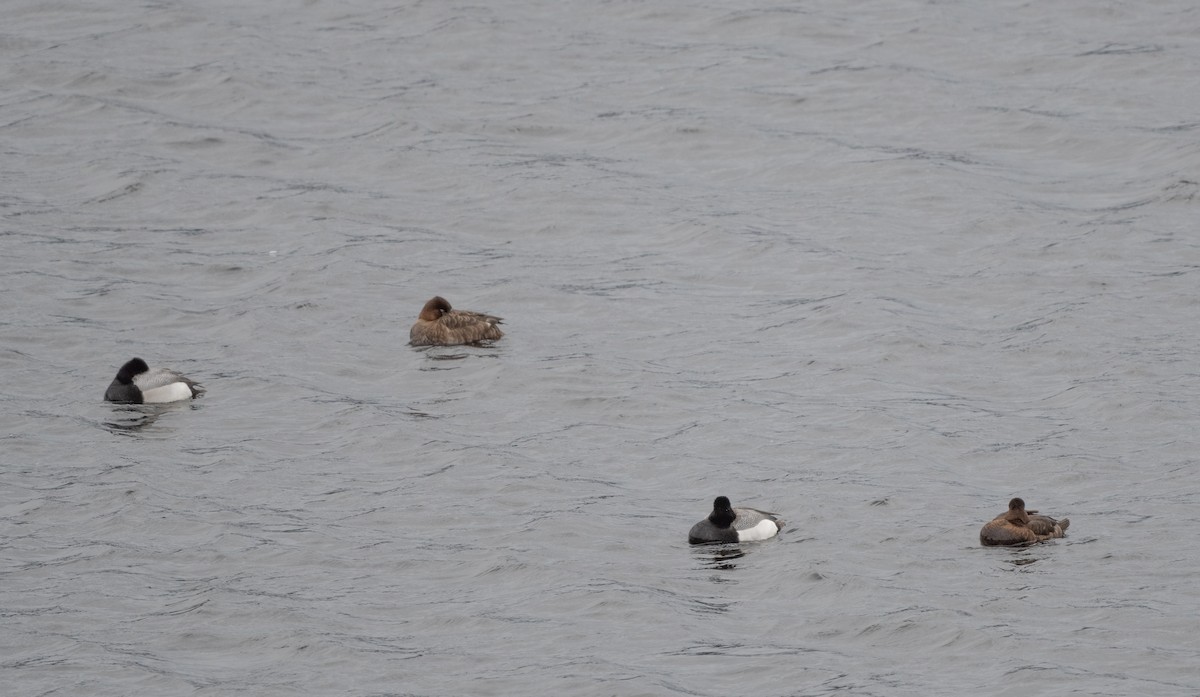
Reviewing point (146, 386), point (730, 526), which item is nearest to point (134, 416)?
point (146, 386)

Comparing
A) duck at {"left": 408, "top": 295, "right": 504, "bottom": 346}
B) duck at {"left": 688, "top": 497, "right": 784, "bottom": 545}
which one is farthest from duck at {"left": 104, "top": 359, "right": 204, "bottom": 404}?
duck at {"left": 688, "top": 497, "right": 784, "bottom": 545}

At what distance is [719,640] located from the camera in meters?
15.0

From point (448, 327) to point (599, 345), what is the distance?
2051 mm

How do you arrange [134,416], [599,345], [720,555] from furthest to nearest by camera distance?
[599,345] → [134,416] → [720,555]

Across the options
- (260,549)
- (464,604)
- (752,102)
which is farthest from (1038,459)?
(752,102)

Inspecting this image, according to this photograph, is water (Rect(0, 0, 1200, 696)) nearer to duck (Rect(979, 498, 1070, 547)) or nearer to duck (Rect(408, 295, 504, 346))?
duck (Rect(979, 498, 1070, 547))

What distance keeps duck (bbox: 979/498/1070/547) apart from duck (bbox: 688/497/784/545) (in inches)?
82.7

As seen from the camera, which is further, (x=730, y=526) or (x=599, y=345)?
(x=599, y=345)

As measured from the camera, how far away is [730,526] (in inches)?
673

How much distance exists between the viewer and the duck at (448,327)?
2355cm

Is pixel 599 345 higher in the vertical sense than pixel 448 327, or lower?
lower

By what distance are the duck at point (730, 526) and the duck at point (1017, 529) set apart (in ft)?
6.89

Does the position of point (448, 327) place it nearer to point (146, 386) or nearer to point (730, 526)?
point (146, 386)

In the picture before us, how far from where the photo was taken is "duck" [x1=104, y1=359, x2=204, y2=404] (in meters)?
21.5
